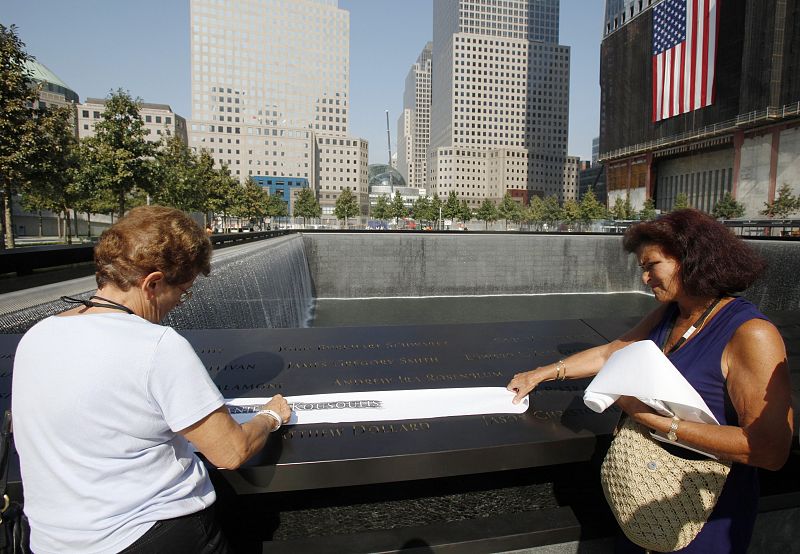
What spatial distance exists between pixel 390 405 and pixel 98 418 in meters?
1.12

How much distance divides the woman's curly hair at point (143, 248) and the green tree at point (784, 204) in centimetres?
5362

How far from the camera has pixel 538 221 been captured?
8075 centimetres

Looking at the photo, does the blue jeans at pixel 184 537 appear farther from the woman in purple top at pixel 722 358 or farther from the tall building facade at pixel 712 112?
the tall building facade at pixel 712 112

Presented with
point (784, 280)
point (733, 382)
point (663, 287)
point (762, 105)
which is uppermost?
point (762, 105)

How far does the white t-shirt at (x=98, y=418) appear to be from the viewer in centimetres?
118

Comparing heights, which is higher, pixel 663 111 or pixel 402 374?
pixel 663 111

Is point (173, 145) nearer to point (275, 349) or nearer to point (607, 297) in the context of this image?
point (607, 297)

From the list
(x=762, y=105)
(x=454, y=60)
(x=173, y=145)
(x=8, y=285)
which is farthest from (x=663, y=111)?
(x=454, y=60)

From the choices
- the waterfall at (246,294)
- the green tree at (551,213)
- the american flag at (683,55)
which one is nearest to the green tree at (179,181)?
the waterfall at (246,294)

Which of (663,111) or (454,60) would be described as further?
(454,60)

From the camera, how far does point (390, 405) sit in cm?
207

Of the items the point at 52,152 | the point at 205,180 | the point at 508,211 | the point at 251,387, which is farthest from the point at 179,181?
the point at 508,211

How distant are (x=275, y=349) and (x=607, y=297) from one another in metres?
23.9

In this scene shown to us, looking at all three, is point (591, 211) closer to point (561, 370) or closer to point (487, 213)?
point (487, 213)
